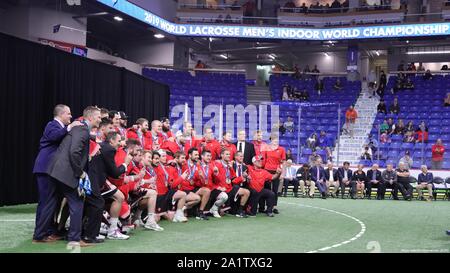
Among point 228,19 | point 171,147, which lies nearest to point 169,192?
point 171,147

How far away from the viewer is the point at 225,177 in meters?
10.6

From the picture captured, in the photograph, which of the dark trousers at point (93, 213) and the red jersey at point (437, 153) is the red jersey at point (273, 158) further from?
the red jersey at point (437, 153)

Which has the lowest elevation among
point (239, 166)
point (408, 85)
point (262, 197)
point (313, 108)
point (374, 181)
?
point (374, 181)

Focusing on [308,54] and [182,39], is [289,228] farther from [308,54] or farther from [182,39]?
[308,54]

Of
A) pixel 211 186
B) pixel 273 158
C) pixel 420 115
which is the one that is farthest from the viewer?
pixel 420 115

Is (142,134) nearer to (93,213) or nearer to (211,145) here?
(211,145)

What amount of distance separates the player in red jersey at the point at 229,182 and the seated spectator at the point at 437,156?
36.6ft

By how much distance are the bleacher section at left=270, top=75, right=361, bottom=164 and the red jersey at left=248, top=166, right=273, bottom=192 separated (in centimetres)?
875

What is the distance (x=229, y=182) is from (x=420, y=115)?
16.6 m

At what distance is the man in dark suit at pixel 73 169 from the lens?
6.41 meters

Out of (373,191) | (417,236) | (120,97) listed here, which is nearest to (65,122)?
(417,236)

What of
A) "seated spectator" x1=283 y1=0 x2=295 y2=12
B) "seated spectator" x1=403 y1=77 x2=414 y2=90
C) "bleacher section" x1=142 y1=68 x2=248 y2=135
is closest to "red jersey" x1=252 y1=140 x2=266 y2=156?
"bleacher section" x1=142 y1=68 x2=248 y2=135

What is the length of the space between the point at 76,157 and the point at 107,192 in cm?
93

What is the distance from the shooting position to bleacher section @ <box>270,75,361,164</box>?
69.6ft
